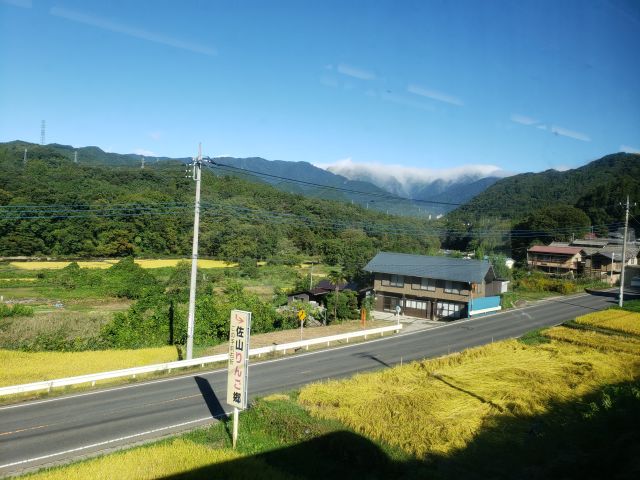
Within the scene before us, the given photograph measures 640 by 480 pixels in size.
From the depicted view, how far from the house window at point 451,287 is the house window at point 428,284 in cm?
97

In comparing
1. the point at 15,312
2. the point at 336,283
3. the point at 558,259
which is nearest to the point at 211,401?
the point at 15,312

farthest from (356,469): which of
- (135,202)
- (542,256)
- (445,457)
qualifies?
(542,256)

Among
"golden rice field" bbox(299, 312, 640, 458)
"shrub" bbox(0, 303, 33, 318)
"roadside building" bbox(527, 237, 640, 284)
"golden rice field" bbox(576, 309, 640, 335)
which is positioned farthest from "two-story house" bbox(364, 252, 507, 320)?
"roadside building" bbox(527, 237, 640, 284)

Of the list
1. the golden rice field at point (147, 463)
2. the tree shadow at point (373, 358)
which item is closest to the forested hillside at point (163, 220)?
the tree shadow at point (373, 358)

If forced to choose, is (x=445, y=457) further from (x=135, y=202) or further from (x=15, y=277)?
(x=135, y=202)

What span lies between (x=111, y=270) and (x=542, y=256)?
5542cm

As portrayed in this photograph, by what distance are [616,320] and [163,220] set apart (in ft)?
161

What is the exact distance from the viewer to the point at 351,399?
14.7m

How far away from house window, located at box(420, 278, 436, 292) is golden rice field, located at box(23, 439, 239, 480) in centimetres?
2991

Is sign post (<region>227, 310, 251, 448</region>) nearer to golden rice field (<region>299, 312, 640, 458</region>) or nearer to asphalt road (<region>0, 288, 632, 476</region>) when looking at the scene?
golden rice field (<region>299, 312, 640, 458</region>)

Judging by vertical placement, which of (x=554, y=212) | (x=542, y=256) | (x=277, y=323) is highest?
(x=554, y=212)

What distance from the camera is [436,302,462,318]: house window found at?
3841 cm

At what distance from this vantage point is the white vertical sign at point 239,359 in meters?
11.4

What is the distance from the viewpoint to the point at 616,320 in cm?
3275
